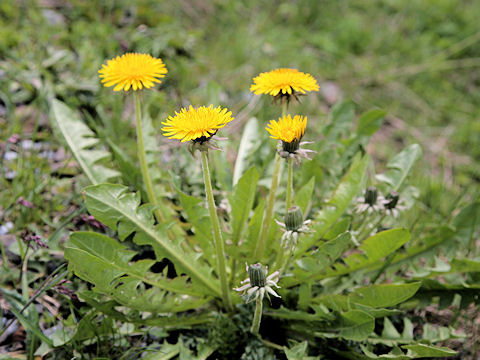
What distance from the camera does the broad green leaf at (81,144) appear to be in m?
2.22

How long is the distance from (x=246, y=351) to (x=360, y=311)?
50 centimetres

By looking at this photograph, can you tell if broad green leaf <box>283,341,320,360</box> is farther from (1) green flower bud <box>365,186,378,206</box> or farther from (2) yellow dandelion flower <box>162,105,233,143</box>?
(2) yellow dandelion flower <box>162,105,233,143</box>

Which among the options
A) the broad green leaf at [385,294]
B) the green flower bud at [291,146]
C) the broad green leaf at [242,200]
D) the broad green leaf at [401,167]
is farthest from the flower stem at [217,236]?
the broad green leaf at [401,167]

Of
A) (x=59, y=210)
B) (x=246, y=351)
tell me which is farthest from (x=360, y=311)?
(x=59, y=210)

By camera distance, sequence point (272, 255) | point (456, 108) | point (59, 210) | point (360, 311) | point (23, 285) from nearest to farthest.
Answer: point (360, 311) → point (23, 285) → point (272, 255) → point (59, 210) → point (456, 108)

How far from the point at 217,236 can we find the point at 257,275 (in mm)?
282

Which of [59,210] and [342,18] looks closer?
[59,210]

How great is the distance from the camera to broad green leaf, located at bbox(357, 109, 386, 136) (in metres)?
2.49

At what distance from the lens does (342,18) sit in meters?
4.88

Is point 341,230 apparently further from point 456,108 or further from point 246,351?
point 456,108

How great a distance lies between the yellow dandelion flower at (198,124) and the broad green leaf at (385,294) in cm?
98

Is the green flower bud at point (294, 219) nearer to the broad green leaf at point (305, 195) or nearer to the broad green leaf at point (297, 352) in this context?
the broad green leaf at point (305, 195)

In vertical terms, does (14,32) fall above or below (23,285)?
above

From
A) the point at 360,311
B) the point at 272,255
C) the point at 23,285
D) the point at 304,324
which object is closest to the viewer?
the point at 360,311
